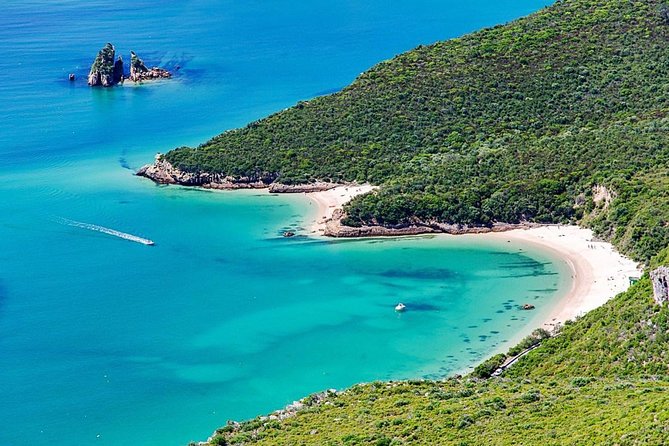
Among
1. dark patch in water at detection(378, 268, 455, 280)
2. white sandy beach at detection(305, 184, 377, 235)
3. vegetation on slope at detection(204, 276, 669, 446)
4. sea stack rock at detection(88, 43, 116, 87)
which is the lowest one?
vegetation on slope at detection(204, 276, 669, 446)

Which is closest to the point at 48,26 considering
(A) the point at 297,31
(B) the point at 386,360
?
(A) the point at 297,31

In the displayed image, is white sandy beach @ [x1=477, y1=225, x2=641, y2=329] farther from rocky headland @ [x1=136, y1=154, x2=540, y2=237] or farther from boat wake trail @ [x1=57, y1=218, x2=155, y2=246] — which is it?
boat wake trail @ [x1=57, y1=218, x2=155, y2=246]

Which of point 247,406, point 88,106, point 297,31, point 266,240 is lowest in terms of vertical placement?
point 247,406

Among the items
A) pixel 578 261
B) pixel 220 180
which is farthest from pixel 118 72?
pixel 578 261

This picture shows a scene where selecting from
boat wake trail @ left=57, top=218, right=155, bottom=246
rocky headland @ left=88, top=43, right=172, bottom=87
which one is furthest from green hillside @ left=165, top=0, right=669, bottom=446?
rocky headland @ left=88, top=43, right=172, bottom=87

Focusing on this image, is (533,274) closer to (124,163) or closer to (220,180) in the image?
(220,180)

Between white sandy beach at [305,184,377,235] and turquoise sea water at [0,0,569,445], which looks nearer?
turquoise sea water at [0,0,569,445]

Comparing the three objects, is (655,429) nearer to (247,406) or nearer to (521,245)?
(247,406)
